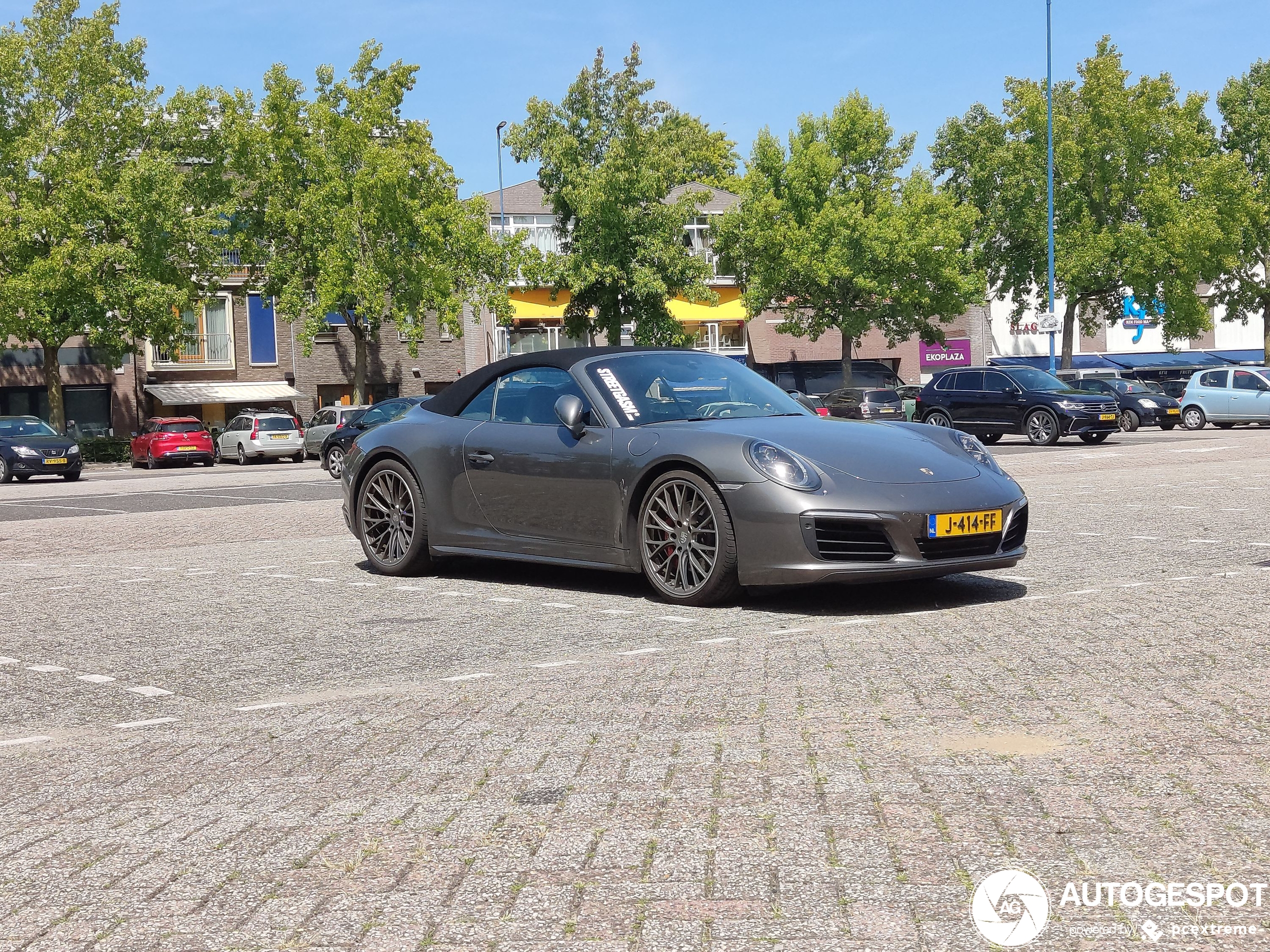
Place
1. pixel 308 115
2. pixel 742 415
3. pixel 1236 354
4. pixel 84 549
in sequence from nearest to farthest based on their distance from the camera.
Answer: pixel 742 415 < pixel 84 549 < pixel 308 115 < pixel 1236 354

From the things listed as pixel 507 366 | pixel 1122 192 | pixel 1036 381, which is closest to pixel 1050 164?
pixel 1122 192

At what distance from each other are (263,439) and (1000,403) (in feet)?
69.7

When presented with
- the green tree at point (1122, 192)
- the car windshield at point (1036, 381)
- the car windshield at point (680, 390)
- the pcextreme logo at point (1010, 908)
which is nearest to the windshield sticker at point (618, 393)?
the car windshield at point (680, 390)

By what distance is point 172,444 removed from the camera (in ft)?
135

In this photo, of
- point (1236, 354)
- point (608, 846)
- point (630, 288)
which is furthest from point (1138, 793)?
point (1236, 354)

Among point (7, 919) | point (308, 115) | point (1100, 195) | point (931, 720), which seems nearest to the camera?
point (7, 919)

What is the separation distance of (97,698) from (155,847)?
2.35 m

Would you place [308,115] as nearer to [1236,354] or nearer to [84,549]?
[84,549]

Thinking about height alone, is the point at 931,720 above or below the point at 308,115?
below

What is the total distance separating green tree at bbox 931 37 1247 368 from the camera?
52469 mm

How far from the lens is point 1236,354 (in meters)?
86.8

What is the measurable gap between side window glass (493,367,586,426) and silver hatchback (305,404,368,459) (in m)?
28.9

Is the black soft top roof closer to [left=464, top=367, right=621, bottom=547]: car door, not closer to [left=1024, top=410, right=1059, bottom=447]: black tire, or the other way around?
[left=464, top=367, right=621, bottom=547]: car door

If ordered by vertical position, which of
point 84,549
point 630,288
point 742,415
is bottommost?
point 84,549
